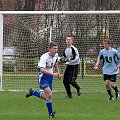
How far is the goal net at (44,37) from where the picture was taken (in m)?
21.4

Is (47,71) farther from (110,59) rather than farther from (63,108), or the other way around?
(110,59)

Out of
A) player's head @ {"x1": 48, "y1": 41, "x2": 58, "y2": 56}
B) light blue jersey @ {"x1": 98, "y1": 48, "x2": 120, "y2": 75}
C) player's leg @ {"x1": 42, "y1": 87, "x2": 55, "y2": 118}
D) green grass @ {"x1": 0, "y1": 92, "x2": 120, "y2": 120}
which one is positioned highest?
player's head @ {"x1": 48, "y1": 41, "x2": 58, "y2": 56}

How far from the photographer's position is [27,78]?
2277cm

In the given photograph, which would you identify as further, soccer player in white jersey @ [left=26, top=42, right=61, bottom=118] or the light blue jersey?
the light blue jersey

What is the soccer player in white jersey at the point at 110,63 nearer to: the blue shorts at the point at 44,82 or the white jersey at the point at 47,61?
the white jersey at the point at 47,61

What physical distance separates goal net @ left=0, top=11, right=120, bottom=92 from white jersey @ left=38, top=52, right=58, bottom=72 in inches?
282

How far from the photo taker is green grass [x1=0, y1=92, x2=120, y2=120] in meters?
12.7

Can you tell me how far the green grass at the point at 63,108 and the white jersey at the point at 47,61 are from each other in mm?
1176

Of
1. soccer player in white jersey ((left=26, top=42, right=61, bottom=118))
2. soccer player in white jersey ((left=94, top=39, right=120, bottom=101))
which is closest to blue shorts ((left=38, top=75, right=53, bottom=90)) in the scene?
soccer player in white jersey ((left=26, top=42, right=61, bottom=118))

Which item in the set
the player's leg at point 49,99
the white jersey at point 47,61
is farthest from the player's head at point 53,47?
the player's leg at point 49,99

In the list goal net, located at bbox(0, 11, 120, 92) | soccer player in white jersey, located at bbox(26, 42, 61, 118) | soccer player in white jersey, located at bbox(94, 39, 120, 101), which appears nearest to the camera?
soccer player in white jersey, located at bbox(26, 42, 61, 118)

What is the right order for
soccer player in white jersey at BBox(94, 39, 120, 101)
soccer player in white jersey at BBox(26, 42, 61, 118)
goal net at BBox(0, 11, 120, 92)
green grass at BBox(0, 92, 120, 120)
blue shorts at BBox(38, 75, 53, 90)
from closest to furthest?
green grass at BBox(0, 92, 120, 120)
soccer player in white jersey at BBox(26, 42, 61, 118)
blue shorts at BBox(38, 75, 53, 90)
soccer player in white jersey at BBox(94, 39, 120, 101)
goal net at BBox(0, 11, 120, 92)

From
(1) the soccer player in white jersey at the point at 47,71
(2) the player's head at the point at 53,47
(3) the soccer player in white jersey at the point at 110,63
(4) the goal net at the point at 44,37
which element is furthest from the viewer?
(4) the goal net at the point at 44,37

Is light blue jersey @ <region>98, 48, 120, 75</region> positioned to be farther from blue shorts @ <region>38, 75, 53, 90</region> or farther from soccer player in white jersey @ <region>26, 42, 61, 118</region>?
blue shorts @ <region>38, 75, 53, 90</region>
